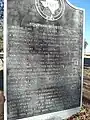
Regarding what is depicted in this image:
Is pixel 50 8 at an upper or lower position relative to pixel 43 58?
upper

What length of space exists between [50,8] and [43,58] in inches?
44.8

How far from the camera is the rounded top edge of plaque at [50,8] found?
5160mm

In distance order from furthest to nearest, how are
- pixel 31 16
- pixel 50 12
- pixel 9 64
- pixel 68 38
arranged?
pixel 68 38, pixel 50 12, pixel 31 16, pixel 9 64

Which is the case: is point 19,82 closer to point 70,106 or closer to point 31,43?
point 31,43

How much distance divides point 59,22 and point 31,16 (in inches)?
32.2

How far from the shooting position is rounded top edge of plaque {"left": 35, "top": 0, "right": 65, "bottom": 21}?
5160 mm

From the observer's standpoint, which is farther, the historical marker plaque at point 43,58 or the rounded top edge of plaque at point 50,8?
the rounded top edge of plaque at point 50,8

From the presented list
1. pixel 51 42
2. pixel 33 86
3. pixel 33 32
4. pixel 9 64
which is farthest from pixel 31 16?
pixel 33 86

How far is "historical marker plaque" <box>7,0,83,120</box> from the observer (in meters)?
4.79

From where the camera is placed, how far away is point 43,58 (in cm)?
524

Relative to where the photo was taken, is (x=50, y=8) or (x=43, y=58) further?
(x=50, y=8)

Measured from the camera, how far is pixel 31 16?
499 cm

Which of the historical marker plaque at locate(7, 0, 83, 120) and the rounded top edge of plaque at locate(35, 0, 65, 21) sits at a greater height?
the rounded top edge of plaque at locate(35, 0, 65, 21)

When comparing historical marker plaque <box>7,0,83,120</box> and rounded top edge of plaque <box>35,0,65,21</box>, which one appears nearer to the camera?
historical marker plaque <box>7,0,83,120</box>
